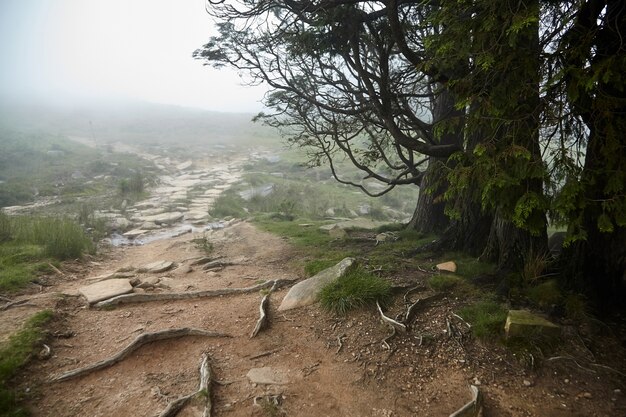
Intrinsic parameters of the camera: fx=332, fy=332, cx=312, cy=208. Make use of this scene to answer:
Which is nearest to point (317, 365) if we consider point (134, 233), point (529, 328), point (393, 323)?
point (393, 323)

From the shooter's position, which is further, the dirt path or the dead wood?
the dead wood

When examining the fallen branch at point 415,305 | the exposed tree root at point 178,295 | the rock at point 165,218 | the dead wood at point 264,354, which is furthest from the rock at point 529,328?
the rock at point 165,218

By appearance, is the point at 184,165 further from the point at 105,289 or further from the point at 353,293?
the point at 353,293

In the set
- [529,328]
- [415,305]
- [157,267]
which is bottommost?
[157,267]

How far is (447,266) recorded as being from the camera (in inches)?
215

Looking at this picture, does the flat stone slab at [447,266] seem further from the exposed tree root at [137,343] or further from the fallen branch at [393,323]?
the exposed tree root at [137,343]

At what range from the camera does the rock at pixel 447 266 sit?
Result: 17.7ft

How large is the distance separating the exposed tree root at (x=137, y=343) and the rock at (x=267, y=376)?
0.91m

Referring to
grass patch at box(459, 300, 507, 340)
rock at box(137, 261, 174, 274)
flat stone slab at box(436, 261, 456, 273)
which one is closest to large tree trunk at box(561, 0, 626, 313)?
grass patch at box(459, 300, 507, 340)

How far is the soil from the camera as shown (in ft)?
10.2

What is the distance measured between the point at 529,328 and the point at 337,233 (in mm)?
6016

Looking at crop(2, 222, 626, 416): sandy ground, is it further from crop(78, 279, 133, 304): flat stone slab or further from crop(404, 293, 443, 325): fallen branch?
crop(78, 279, 133, 304): flat stone slab

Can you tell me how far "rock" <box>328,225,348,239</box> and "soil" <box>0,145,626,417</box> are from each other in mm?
3834

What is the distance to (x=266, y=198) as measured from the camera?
17.3 m
